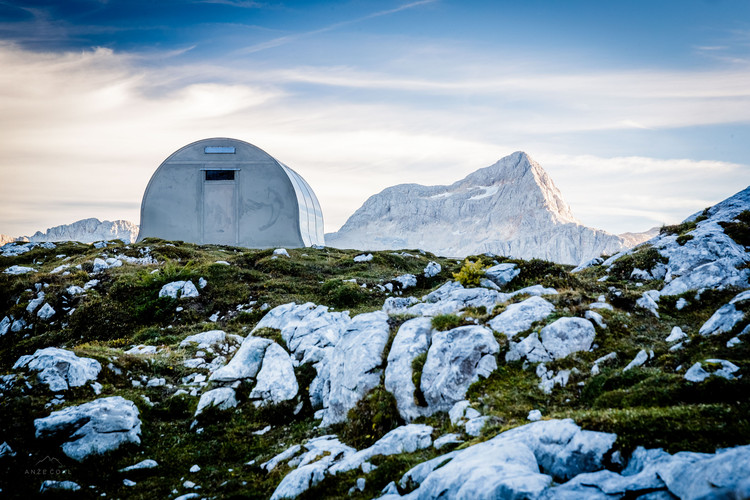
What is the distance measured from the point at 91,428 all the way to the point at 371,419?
7.40m

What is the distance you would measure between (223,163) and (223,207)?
4.44m

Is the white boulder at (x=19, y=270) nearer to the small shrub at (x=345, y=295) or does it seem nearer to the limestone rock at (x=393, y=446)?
the small shrub at (x=345, y=295)

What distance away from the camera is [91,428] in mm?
11508

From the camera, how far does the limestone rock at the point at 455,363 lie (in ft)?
34.7

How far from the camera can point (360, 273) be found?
31438mm

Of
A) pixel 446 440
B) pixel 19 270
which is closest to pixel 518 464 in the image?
pixel 446 440

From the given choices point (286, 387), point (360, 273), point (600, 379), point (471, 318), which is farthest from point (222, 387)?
point (360, 273)

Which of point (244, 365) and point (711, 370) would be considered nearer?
point (711, 370)

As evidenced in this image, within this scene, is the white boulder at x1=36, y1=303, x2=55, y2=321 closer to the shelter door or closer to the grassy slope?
the grassy slope

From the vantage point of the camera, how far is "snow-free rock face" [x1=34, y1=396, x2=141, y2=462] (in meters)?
11.1

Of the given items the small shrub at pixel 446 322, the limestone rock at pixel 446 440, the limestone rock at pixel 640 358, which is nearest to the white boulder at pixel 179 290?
the small shrub at pixel 446 322

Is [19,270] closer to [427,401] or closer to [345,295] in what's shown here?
[345,295]

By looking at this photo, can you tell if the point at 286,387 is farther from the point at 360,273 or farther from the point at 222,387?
the point at 360,273

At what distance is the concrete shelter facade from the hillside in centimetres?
2377
